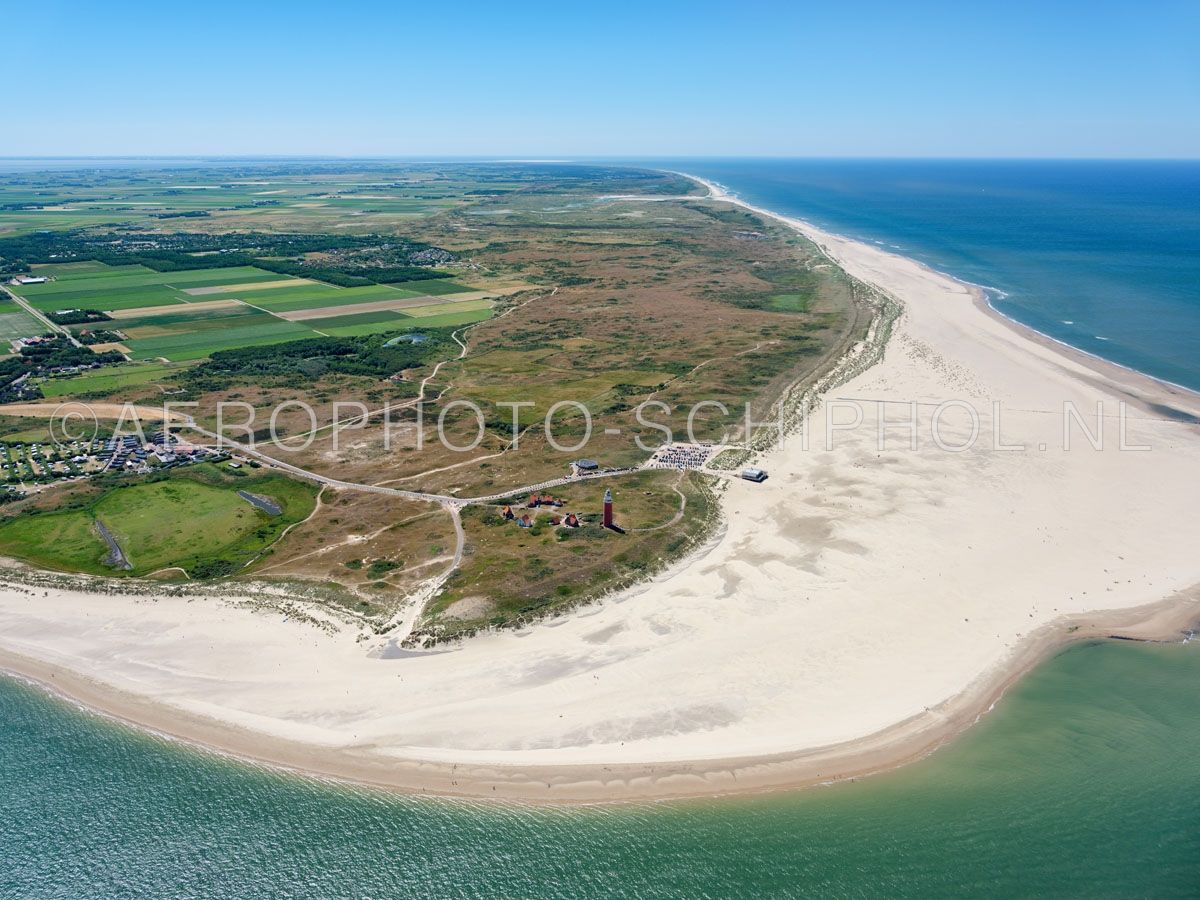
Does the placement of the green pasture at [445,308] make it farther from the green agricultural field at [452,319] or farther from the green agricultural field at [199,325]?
the green agricultural field at [199,325]

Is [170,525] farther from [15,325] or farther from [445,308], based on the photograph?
[15,325]

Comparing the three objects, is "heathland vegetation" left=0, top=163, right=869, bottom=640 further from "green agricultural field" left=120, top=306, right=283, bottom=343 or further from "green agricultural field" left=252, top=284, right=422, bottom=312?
"green agricultural field" left=252, top=284, right=422, bottom=312

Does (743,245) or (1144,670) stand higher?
(743,245)

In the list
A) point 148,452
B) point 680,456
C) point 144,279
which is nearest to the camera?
point 680,456

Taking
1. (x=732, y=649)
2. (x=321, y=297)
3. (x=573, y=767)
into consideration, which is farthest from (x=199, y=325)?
(x=573, y=767)

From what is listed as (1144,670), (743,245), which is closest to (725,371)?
(1144,670)

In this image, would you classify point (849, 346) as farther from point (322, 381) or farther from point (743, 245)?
point (743, 245)
